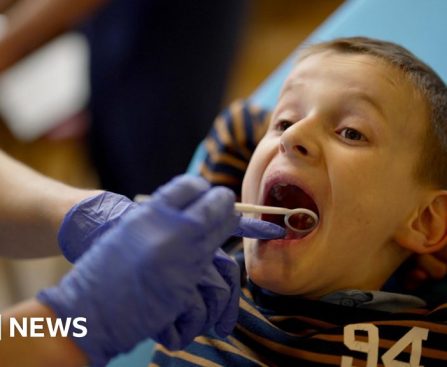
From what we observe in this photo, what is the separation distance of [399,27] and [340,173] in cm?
52

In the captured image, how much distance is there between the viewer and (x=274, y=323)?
99 cm

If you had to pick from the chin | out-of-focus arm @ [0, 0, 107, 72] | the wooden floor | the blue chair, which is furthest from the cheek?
the wooden floor

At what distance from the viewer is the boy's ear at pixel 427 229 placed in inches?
39.1

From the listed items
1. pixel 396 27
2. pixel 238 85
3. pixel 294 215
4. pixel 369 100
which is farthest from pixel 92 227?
pixel 238 85

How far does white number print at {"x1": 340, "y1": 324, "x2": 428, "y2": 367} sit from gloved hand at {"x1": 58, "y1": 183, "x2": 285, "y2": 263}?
168 mm

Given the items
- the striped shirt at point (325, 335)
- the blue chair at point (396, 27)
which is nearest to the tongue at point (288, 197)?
the striped shirt at point (325, 335)

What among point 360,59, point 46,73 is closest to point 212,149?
point 360,59

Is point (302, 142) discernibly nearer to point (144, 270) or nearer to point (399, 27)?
point (144, 270)

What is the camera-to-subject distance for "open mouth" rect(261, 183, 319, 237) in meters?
0.96

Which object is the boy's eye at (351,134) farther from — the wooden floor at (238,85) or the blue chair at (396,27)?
the wooden floor at (238,85)

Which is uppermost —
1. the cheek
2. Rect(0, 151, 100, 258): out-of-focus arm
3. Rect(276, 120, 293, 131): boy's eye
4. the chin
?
Rect(276, 120, 293, 131): boy's eye

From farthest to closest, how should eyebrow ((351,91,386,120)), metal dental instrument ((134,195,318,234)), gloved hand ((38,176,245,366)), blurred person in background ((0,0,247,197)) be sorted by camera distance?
1. blurred person in background ((0,0,247,197))
2. eyebrow ((351,91,386,120))
3. metal dental instrument ((134,195,318,234))
4. gloved hand ((38,176,245,366))

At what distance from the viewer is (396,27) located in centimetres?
132

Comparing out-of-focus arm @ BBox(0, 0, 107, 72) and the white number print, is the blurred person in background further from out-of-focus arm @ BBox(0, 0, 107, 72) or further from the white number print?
the white number print
